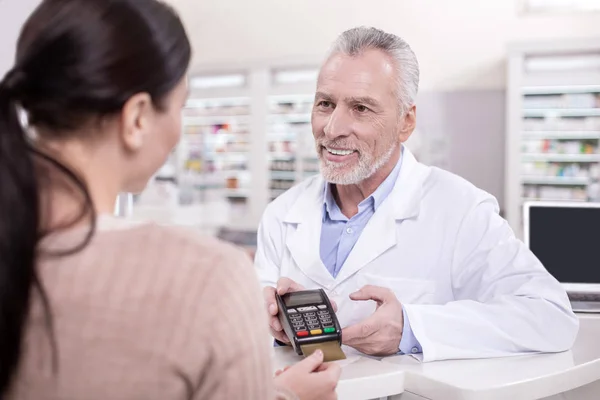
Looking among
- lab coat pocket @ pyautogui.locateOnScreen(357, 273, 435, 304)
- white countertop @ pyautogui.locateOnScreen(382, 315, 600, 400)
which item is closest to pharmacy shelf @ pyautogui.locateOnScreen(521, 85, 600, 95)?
lab coat pocket @ pyautogui.locateOnScreen(357, 273, 435, 304)

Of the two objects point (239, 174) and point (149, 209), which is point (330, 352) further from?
point (239, 174)

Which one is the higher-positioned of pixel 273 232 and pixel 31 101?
pixel 31 101

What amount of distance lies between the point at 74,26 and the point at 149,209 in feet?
18.7

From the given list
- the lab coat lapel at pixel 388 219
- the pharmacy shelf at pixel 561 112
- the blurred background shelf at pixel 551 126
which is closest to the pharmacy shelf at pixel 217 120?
the blurred background shelf at pixel 551 126

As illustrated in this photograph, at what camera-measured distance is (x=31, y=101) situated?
0.67m

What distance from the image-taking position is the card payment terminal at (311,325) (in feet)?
3.91

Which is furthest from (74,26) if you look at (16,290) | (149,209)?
(149,209)

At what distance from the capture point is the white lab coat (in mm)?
1332

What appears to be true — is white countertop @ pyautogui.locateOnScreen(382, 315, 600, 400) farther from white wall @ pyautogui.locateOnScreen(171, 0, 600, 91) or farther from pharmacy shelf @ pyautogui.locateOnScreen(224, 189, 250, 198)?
pharmacy shelf @ pyautogui.locateOnScreen(224, 189, 250, 198)

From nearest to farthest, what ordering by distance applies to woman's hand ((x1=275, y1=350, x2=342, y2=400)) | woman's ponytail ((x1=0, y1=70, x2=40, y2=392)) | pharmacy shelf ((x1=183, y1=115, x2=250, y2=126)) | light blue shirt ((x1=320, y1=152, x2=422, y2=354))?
1. woman's ponytail ((x1=0, y1=70, x2=40, y2=392))
2. woman's hand ((x1=275, y1=350, x2=342, y2=400))
3. light blue shirt ((x1=320, y1=152, x2=422, y2=354))
4. pharmacy shelf ((x1=183, y1=115, x2=250, y2=126))

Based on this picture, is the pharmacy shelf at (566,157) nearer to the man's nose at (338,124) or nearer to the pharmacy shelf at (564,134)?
the pharmacy shelf at (564,134)

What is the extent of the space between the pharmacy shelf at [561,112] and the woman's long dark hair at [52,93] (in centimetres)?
Result: 668

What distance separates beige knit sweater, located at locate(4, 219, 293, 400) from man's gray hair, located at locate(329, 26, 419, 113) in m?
1.17

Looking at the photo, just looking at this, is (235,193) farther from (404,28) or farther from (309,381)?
(309,381)
